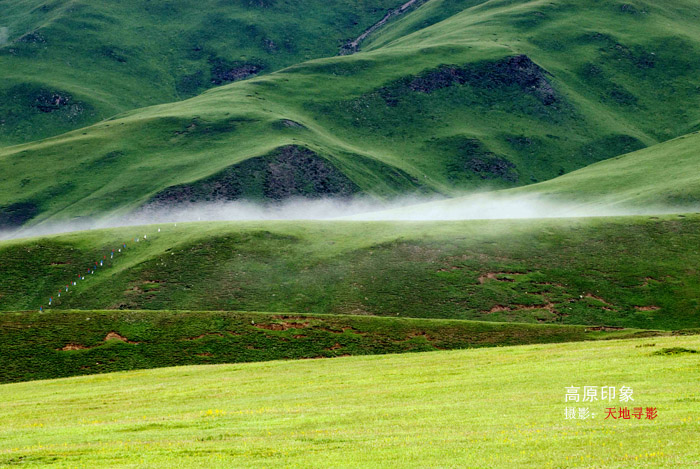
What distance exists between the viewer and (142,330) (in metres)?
72.6

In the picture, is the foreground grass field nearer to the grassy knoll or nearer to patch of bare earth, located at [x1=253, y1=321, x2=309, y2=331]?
the grassy knoll

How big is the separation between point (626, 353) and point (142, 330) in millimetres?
46964

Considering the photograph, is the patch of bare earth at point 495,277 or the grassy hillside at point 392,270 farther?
the patch of bare earth at point 495,277

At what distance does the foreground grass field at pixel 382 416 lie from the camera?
1009 inches

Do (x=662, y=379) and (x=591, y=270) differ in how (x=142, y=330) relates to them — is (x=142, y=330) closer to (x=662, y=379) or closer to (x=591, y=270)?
(x=662, y=379)

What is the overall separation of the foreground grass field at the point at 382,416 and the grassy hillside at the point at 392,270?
3857 centimetres

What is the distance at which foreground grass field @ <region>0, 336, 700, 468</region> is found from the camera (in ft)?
84.1

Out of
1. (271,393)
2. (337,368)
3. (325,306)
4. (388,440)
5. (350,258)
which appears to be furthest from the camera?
(350,258)

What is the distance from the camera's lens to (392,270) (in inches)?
4158

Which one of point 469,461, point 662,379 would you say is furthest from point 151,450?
point 662,379

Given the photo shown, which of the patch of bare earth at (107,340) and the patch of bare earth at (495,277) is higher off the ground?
the patch of bare earth at (495,277)

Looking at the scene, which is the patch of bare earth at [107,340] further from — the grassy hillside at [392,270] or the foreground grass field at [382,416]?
the grassy hillside at [392,270]

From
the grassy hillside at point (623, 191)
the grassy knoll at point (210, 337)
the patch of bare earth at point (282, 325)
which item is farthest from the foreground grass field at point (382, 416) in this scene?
the grassy hillside at point (623, 191)

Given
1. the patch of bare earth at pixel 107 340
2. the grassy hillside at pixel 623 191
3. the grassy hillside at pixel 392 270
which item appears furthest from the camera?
the grassy hillside at pixel 623 191
